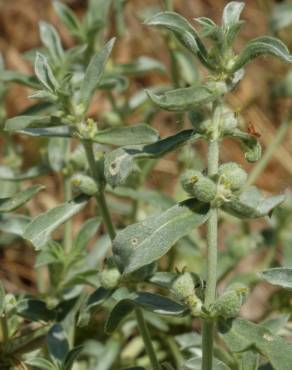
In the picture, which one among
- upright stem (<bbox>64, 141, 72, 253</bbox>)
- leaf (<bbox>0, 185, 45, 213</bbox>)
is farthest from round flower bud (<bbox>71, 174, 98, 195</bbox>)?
upright stem (<bbox>64, 141, 72, 253</bbox>)

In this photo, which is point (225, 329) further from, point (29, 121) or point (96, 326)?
point (96, 326)

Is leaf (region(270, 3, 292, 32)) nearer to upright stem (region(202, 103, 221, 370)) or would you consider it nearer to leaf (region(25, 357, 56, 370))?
upright stem (region(202, 103, 221, 370))

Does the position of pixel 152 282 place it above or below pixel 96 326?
above

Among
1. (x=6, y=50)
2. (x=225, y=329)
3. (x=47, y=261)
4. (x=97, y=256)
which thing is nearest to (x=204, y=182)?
(x=225, y=329)

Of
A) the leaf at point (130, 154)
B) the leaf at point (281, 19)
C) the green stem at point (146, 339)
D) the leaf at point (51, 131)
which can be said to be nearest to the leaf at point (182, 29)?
the leaf at point (130, 154)

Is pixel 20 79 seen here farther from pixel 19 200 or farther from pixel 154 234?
pixel 154 234

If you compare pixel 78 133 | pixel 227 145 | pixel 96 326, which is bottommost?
pixel 227 145
